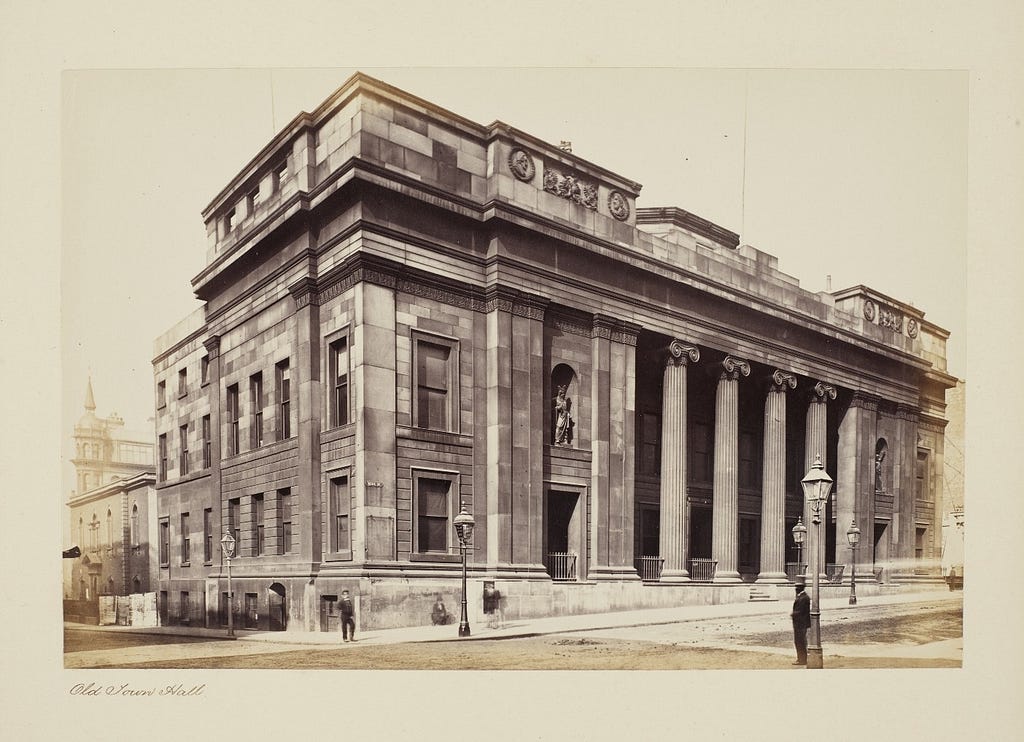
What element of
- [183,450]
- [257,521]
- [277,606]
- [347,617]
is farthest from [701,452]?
[183,450]

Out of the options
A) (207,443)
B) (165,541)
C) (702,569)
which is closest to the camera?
(207,443)

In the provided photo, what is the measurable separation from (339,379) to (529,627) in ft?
21.2

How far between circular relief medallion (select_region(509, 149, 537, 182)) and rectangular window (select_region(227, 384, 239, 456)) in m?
8.57

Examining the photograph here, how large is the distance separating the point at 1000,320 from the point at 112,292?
1457 cm

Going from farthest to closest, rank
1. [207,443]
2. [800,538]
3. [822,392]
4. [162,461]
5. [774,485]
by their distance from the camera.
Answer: [822,392] → [774,485] → [800,538] → [207,443] → [162,461]

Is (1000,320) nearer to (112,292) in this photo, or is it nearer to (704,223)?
(704,223)

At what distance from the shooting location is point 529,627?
57.0ft

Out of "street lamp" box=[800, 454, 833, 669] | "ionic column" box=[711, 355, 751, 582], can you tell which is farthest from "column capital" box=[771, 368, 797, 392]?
A: "street lamp" box=[800, 454, 833, 669]

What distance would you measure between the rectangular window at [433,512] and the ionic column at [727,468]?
1026 cm

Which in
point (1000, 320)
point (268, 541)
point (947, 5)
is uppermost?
point (947, 5)

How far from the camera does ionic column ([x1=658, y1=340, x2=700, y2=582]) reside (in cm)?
2372

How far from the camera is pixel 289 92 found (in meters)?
13.8

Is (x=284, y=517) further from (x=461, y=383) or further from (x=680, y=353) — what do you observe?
(x=680, y=353)

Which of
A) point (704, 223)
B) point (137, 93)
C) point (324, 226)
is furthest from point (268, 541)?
point (704, 223)
